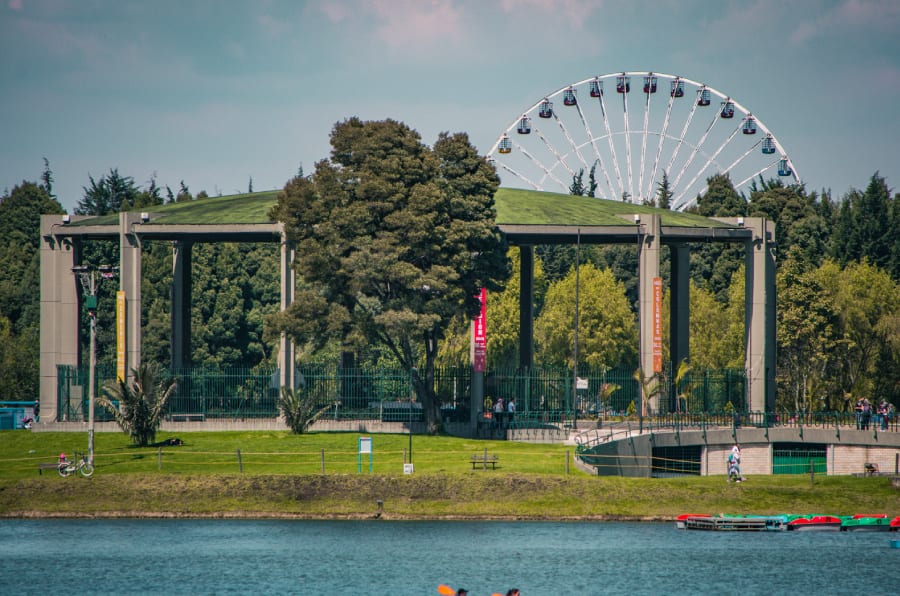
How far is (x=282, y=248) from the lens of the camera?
8150 cm

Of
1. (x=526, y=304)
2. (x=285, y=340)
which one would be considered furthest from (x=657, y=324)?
(x=285, y=340)

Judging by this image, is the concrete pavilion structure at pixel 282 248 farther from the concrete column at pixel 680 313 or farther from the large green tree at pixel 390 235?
the large green tree at pixel 390 235

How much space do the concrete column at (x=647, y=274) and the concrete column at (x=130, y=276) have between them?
3051cm

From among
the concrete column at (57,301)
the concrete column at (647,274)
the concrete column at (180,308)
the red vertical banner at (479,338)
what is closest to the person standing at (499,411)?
the red vertical banner at (479,338)

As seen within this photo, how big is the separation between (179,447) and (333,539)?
17.2 m

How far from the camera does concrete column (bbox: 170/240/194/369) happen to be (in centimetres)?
8756

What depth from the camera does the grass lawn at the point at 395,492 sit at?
54.4 meters

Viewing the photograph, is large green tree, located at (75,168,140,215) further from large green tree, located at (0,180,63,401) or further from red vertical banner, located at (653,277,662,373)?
red vertical banner, located at (653,277,662,373)

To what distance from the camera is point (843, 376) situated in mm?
101125

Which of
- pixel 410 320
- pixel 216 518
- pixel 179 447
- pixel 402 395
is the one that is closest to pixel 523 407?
pixel 402 395

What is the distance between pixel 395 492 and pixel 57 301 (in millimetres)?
36756

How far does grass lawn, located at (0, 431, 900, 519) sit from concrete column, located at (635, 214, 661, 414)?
72.2 ft

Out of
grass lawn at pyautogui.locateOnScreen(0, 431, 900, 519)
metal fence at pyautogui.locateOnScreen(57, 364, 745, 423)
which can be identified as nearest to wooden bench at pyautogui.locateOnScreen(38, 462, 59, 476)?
grass lawn at pyautogui.locateOnScreen(0, 431, 900, 519)

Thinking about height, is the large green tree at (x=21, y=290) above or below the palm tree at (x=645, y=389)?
above
